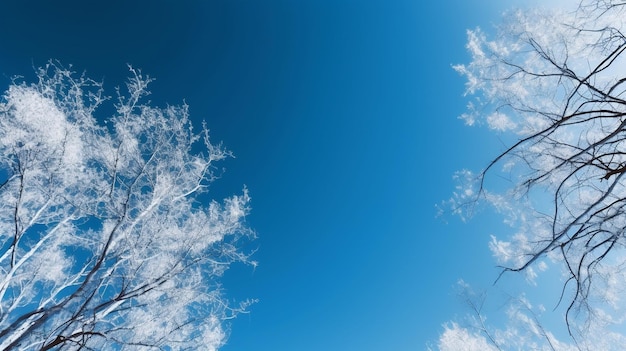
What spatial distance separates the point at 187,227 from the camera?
6.79m

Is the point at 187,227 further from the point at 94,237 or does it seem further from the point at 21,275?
the point at 21,275

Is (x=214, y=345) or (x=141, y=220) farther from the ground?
(x=141, y=220)

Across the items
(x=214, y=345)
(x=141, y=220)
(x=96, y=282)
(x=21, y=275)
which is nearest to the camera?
(x=96, y=282)

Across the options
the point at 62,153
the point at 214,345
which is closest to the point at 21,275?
the point at 62,153

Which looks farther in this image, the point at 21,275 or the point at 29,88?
the point at 21,275

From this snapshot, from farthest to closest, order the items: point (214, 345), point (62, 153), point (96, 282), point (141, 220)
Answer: point (214, 345), point (141, 220), point (62, 153), point (96, 282)

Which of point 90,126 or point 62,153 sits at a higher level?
point 90,126

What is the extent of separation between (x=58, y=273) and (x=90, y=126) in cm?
540

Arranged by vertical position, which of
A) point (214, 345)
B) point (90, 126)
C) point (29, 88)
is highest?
point (29, 88)

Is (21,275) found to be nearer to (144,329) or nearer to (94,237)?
(94,237)

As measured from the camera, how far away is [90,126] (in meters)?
6.82

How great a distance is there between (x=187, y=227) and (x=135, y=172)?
178 cm

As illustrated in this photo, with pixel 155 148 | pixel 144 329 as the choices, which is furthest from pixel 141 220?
pixel 144 329

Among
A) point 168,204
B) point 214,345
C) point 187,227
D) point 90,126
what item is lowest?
point 214,345
